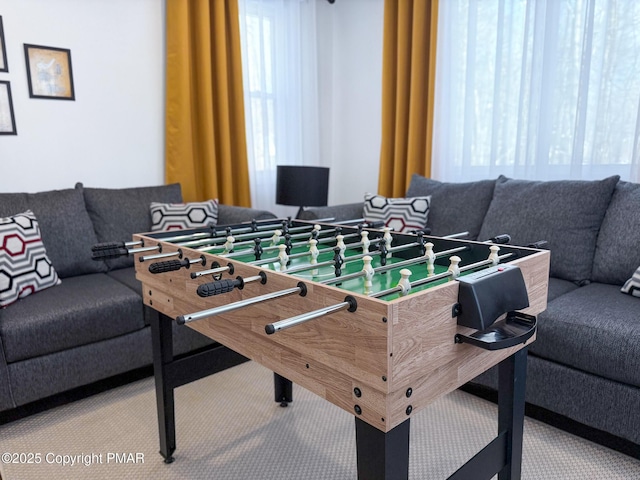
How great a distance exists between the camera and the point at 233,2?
9.87 feet

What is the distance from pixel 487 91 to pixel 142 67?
2212 millimetres

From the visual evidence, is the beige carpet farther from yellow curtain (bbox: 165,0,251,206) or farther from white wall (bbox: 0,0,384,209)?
yellow curtain (bbox: 165,0,251,206)

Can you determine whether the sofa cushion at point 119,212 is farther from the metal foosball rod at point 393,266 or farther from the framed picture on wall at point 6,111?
the metal foosball rod at point 393,266

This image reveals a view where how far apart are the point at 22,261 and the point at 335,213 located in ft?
5.39

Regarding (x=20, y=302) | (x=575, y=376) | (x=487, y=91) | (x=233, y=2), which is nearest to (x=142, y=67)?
(x=233, y=2)

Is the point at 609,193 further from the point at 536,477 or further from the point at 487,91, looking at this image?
the point at 536,477

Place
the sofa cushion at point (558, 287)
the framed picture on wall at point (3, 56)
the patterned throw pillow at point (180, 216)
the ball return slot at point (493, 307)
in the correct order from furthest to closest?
the patterned throw pillow at point (180, 216), the framed picture on wall at point (3, 56), the sofa cushion at point (558, 287), the ball return slot at point (493, 307)

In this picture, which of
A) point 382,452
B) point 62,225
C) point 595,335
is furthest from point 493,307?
point 62,225

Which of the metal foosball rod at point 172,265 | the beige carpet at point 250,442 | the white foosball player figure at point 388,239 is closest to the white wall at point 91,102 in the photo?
the beige carpet at point 250,442

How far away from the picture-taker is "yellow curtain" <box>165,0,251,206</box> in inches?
113

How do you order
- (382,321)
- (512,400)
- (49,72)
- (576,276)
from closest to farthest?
(382,321), (512,400), (576,276), (49,72)

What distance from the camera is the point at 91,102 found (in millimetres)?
2678

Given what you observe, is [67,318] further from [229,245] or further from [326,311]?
[326,311]

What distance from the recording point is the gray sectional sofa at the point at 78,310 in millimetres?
1735
